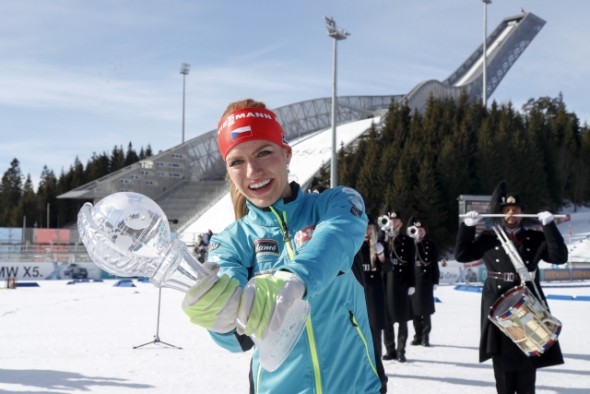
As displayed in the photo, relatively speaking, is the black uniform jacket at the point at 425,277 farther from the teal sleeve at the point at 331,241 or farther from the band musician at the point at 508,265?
the teal sleeve at the point at 331,241

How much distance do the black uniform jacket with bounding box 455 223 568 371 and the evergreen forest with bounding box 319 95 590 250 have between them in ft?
125

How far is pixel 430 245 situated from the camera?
36.0ft

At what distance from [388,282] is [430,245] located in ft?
5.97

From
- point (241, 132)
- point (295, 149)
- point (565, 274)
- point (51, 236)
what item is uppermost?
point (295, 149)

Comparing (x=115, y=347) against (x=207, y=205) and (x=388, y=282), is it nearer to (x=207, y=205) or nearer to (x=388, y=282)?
(x=388, y=282)

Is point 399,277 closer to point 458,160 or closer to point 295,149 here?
point 458,160

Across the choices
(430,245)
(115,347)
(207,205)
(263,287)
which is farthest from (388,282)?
(207,205)

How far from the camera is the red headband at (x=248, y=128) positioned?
1.83m

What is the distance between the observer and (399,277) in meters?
9.41

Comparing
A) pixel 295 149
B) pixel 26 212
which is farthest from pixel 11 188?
pixel 295 149

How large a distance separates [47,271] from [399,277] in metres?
19.9

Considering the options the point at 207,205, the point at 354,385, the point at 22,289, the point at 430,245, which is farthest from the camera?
the point at 207,205

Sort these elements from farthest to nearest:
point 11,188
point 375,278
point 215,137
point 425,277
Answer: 1. point 11,188
2. point 215,137
3. point 425,277
4. point 375,278

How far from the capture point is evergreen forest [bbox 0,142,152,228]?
250ft
